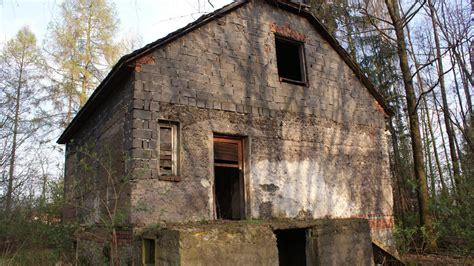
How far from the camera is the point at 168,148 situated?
24.1 ft

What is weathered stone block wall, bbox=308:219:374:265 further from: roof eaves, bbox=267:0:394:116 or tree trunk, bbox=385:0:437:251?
roof eaves, bbox=267:0:394:116

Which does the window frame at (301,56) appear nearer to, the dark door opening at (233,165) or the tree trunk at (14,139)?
the dark door opening at (233,165)

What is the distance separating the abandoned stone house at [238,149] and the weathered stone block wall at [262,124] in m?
0.03

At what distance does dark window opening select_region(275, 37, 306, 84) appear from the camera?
1003cm

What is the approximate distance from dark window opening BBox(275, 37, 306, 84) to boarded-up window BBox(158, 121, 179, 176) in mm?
3731

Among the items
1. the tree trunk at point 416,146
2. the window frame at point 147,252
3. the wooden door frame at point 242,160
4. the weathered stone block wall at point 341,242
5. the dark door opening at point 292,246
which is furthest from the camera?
the tree trunk at point 416,146

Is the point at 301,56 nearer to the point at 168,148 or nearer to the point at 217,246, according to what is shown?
the point at 168,148

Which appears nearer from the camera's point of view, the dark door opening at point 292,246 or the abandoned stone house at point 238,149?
the abandoned stone house at point 238,149

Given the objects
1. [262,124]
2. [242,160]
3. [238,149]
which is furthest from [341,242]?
[262,124]

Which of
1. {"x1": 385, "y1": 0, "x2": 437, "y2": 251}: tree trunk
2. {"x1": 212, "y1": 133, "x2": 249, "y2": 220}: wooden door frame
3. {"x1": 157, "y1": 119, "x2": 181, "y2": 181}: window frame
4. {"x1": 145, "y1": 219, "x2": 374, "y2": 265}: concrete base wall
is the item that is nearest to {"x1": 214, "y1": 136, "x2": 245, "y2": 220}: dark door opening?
{"x1": 212, "y1": 133, "x2": 249, "y2": 220}: wooden door frame

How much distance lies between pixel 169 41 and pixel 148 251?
13.8 feet

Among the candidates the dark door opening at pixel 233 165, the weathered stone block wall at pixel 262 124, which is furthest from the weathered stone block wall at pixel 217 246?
the dark door opening at pixel 233 165

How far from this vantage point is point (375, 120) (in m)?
11.2

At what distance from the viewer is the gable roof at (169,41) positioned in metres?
7.29
